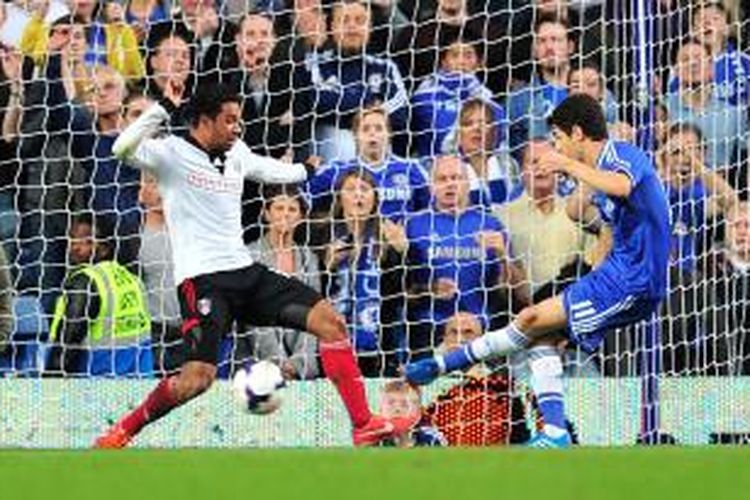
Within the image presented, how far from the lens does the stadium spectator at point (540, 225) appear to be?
998cm

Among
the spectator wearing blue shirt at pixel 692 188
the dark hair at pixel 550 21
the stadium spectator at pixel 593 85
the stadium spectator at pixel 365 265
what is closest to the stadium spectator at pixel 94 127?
the stadium spectator at pixel 365 265

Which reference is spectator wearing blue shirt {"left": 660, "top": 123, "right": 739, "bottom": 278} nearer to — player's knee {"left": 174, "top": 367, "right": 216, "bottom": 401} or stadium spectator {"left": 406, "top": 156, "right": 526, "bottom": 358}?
stadium spectator {"left": 406, "top": 156, "right": 526, "bottom": 358}

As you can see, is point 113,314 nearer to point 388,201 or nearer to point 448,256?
point 388,201

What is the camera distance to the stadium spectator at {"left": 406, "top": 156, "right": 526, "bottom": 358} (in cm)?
991

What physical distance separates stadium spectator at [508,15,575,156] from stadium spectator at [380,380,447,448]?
1.35 metres

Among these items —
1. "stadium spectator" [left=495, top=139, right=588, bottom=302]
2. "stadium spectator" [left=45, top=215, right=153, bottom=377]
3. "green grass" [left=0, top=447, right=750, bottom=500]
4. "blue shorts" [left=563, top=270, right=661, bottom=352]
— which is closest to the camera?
"green grass" [left=0, top=447, right=750, bottom=500]

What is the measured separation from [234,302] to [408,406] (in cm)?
84

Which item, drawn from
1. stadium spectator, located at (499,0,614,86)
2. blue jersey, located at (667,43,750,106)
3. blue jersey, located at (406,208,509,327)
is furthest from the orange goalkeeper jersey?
blue jersey, located at (667,43,750,106)

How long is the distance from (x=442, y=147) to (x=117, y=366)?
172 centimetres

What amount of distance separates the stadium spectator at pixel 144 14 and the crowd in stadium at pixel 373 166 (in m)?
0.01

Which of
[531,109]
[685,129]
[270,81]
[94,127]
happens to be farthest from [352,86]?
[685,129]

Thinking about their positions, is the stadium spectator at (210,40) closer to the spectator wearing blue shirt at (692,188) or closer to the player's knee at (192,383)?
the player's knee at (192,383)

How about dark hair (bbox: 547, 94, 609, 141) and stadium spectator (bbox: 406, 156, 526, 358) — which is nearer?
dark hair (bbox: 547, 94, 609, 141)

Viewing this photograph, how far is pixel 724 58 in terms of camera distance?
9.91m
